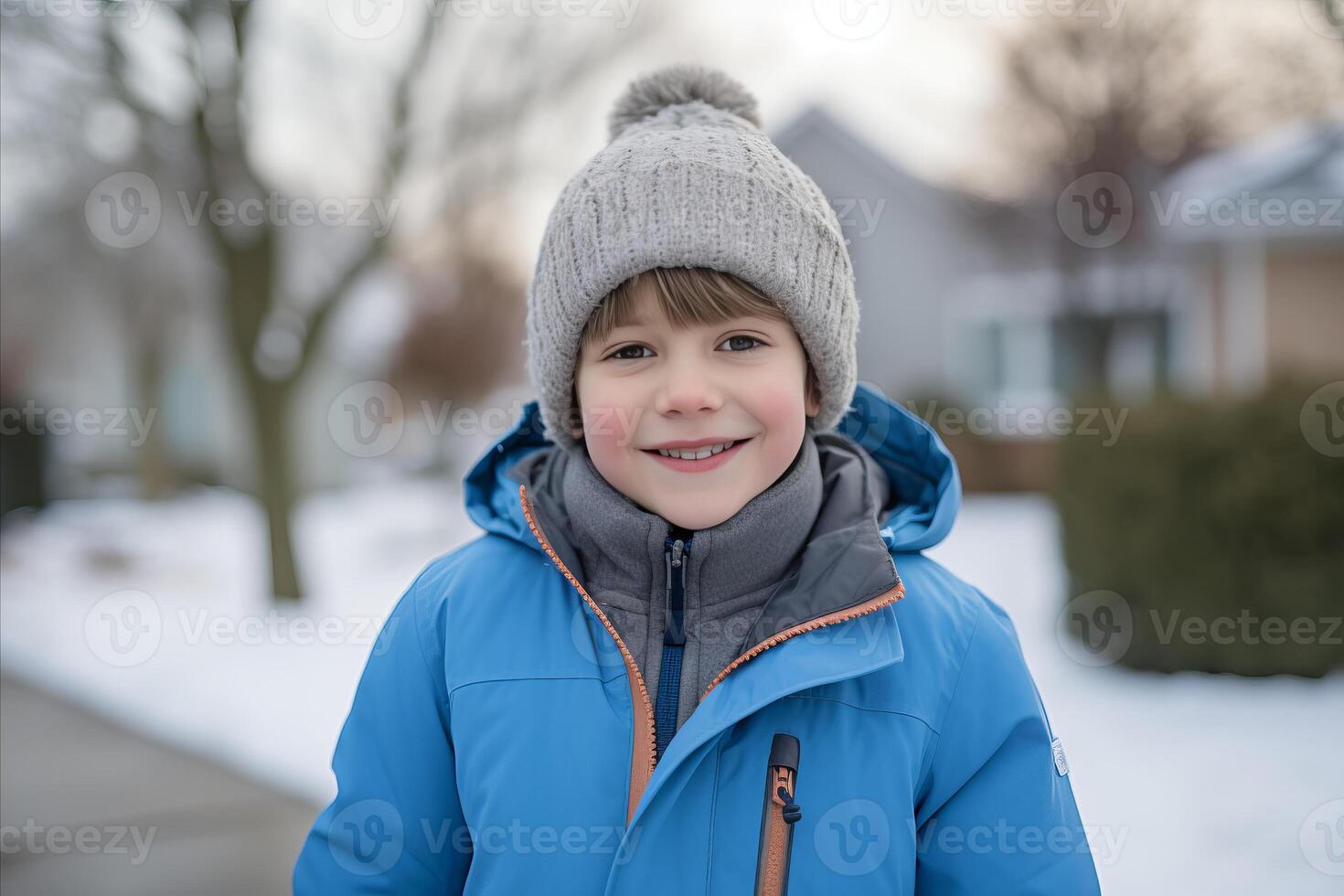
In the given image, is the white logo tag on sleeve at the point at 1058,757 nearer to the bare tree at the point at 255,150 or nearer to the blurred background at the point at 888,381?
the blurred background at the point at 888,381

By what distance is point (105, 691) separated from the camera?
6.06 meters

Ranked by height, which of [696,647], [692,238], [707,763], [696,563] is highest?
[692,238]

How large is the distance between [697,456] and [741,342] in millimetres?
212

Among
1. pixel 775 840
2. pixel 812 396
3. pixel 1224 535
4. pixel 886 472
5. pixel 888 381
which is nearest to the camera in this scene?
pixel 775 840

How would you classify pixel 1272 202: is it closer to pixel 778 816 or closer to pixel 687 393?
pixel 687 393

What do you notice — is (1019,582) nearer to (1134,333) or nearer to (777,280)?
(777,280)

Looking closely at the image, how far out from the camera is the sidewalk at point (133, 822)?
3.58 m

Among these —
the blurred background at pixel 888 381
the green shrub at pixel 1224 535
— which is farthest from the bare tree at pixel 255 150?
the green shrub at pixel 1224 535

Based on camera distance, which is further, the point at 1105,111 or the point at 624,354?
the point at 1105,111

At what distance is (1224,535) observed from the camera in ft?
16.6

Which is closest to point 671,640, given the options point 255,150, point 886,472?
point 886,472

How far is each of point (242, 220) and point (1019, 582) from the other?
22.3 feet

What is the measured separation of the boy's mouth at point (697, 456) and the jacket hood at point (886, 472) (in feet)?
0.96

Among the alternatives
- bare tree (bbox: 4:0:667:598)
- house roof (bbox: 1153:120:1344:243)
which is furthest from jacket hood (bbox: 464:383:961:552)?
house roof (bbox: 1153:120:1344:243)
